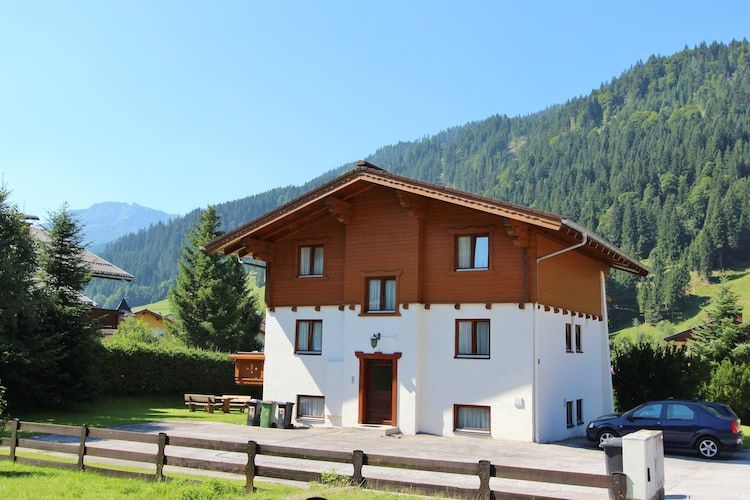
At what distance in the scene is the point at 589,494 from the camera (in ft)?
41.2

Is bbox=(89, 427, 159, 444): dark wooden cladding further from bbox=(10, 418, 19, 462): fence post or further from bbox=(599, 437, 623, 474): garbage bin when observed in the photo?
bbox=(599, 437, 623, 474): garbage bin

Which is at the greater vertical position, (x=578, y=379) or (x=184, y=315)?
(x=184, y=315)

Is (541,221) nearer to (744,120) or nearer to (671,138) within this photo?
(671,138)

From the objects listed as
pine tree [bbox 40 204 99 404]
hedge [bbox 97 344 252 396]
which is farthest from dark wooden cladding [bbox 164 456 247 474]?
hedge [bbox 97 344 252 396]

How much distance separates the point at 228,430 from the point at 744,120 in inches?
8045

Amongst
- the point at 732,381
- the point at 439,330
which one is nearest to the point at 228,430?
the point at 439,330

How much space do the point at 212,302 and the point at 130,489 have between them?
4406 cm

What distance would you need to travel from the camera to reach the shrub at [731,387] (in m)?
29.2

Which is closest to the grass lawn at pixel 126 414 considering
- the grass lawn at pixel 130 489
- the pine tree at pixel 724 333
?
the grass lawn at pixel 130 489

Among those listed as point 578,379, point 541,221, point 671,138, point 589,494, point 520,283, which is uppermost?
point 671,138

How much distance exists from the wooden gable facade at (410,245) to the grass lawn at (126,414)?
17.8 feet

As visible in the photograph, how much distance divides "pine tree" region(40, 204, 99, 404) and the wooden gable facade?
6197 millimetres

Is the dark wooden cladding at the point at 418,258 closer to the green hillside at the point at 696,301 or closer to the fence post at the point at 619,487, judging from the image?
the fence post at the point at 619,487

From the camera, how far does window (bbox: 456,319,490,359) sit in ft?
73.6
